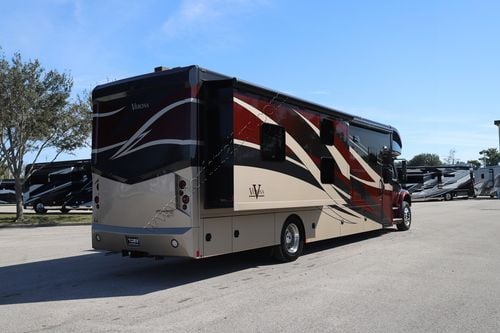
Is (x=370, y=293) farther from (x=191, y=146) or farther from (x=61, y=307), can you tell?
(x=61, y=307)

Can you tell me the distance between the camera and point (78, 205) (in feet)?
97.3

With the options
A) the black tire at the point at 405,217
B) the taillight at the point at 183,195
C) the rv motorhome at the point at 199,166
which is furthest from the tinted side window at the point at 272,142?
the black tire at the point at 405,217

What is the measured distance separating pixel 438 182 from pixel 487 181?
10.3 metres

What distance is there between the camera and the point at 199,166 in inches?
326

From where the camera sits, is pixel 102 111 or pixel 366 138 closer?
pixel 102 111

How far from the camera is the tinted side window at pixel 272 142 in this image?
9.37 m

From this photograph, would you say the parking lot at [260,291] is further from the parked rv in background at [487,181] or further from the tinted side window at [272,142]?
the parked rv in background at [487,181]

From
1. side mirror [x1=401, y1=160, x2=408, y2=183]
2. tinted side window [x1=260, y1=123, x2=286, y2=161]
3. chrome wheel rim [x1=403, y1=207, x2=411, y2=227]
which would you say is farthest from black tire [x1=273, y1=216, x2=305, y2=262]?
side mirror [x1=401, y1=160, x2=408, y2=183]

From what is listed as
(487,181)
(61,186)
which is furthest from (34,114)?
(487,181)

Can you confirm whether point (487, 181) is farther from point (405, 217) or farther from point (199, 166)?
point (199, 166)

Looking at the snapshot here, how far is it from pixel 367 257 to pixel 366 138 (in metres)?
4.33

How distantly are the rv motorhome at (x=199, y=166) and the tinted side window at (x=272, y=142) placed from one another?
0.02 meters

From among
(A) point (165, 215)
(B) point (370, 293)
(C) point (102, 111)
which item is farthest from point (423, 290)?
(C) point (102, 111)

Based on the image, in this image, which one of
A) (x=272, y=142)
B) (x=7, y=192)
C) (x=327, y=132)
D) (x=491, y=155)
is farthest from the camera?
(x=491, y=155)
